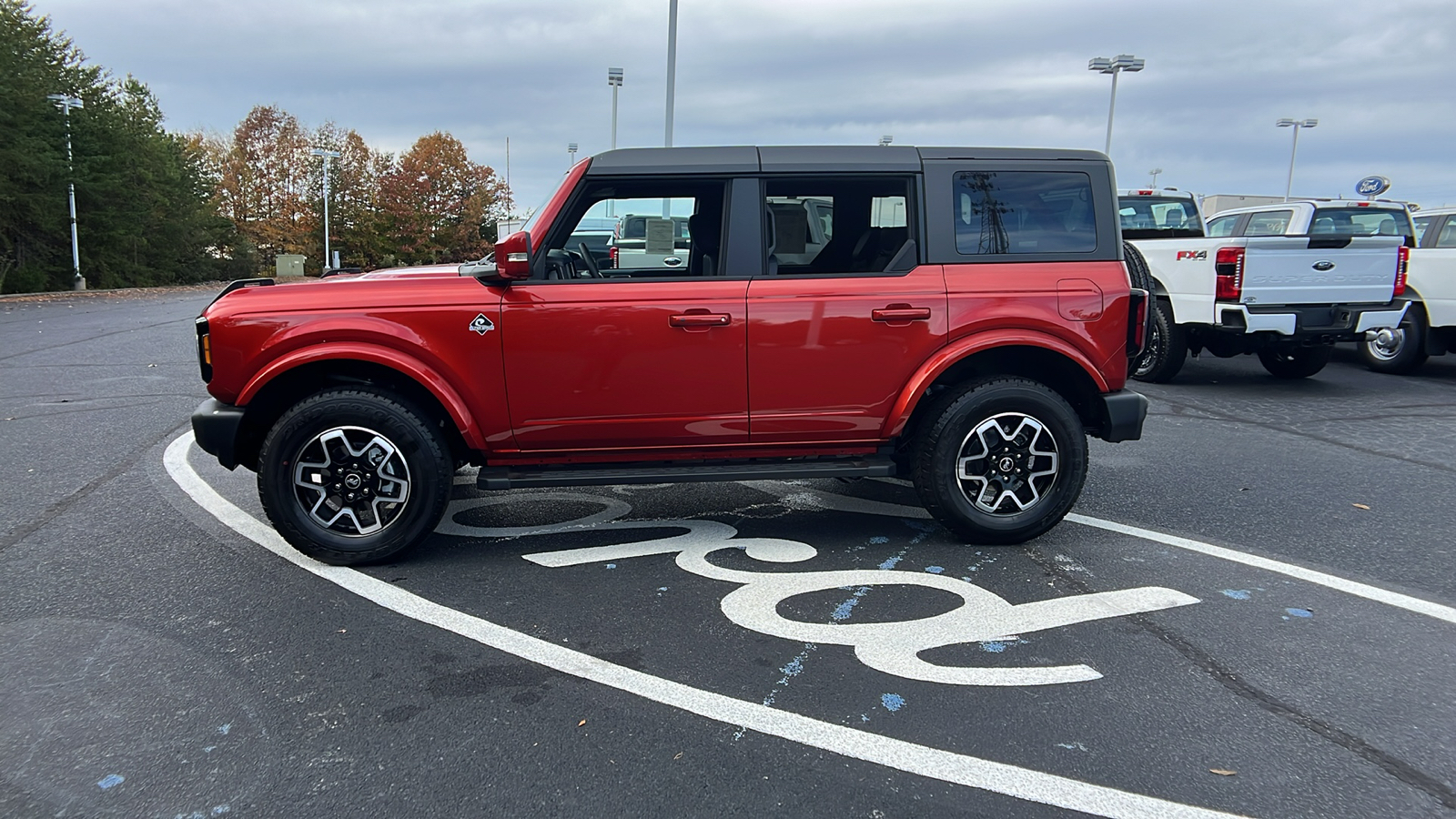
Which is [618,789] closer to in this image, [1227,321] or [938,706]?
[938,706]

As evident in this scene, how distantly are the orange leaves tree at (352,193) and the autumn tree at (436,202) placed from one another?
6 cm

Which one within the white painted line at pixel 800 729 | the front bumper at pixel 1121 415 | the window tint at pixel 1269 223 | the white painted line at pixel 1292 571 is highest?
the window tint at pixel 1269 223

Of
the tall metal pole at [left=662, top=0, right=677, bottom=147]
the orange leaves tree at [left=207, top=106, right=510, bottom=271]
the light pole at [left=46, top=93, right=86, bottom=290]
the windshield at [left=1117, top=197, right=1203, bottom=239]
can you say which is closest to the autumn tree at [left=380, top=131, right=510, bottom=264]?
the orange leaves tree at [left=207, top=106, right=510, bottom=271]

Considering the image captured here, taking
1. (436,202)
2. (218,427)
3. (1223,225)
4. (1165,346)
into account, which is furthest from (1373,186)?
(436,202)

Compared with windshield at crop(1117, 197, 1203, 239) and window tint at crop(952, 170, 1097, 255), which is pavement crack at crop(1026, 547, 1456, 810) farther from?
windshield at crop(1117, 197, 1203, 239)

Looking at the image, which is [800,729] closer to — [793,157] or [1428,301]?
[793,157]

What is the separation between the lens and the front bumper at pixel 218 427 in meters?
4.21

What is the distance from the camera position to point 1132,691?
3.12 metres

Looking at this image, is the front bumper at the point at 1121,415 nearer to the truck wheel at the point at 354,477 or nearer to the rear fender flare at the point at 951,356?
the rear fender flare at the point at 951,356

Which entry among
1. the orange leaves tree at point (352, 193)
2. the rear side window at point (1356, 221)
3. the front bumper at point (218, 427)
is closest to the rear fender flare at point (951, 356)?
the front bumper at point (218, 427)

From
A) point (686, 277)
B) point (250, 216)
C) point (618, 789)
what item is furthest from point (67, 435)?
point (250, 216)

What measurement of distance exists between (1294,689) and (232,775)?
3349 mm

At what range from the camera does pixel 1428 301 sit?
1073cm

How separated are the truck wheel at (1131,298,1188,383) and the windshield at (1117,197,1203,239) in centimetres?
282
